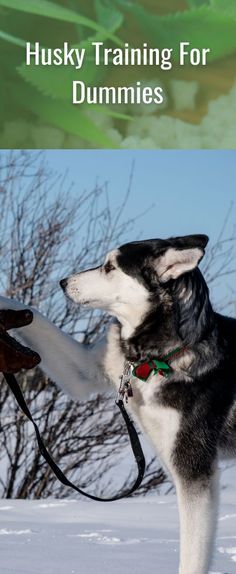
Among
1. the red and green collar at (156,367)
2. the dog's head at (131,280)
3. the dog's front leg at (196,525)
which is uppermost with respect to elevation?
the dog's head at (131,280)

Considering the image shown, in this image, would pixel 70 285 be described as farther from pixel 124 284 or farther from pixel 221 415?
pixel 221 415

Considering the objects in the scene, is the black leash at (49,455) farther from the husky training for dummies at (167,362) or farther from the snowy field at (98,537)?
the snowy field at (98,537)

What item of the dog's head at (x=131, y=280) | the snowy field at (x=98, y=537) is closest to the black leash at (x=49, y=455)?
the dog's head at (x=131, y=280)

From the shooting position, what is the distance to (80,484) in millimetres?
8367

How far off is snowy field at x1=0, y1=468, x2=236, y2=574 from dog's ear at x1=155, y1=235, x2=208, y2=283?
139 cm

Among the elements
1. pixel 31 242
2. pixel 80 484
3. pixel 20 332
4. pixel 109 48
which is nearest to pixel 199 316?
pixel 20 332

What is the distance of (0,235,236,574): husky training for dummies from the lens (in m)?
3.55

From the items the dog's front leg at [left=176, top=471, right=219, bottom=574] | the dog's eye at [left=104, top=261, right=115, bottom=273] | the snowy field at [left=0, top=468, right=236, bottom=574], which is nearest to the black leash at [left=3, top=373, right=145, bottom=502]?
the dog's front leg at [left=176, top=471, right=219, bottom=574]

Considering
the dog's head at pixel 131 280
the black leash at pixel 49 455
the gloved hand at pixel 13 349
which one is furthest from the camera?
the dog's head at pixel 131 280

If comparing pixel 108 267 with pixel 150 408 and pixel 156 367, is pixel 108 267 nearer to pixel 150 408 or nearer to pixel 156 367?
pixel 156 367

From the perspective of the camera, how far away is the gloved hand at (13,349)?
10.7 feet

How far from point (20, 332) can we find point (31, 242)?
14.6ft

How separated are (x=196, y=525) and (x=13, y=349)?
1024 millimetres

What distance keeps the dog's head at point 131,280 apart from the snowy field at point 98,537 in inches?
48.5
